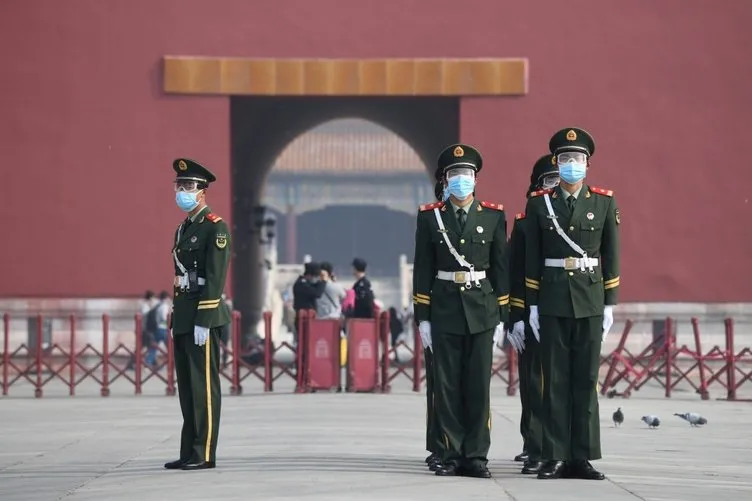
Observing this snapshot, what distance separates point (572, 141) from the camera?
930cm

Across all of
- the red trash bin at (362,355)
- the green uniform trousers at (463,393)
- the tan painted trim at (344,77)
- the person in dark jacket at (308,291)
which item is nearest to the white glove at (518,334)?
the green uniform trousers at (463,393)

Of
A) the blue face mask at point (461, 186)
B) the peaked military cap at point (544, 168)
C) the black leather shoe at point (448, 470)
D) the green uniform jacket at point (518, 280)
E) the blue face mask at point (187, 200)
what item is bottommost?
the black leather shoe at point (448, 470)

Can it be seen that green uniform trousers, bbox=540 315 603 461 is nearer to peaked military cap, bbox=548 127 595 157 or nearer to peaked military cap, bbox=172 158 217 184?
peaked military cap, bbox=548 127 595 157

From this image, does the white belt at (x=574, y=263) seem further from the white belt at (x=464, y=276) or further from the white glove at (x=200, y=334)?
the white glove at (x=200, y=334)

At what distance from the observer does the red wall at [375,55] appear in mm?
21516

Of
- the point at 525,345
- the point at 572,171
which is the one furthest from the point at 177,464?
the point at 572,171

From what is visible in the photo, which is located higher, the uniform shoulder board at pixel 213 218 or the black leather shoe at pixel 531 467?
the uniform shoulder board at pixel 213 218

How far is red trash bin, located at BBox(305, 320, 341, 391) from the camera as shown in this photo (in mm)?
17844

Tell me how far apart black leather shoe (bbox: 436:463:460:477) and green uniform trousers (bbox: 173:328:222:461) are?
53.7 inches

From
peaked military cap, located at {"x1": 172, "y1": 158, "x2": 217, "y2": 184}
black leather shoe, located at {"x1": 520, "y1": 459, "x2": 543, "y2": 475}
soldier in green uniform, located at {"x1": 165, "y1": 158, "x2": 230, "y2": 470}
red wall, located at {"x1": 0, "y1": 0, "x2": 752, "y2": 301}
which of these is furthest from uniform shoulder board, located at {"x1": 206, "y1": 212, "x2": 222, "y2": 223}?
red wall, located at {"x1": 0, "y1": 0, "x2": 752, "y2": 301}

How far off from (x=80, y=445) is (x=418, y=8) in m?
11.1

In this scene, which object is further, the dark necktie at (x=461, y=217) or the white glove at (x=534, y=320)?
the dark necktie at (x=461, y=217)

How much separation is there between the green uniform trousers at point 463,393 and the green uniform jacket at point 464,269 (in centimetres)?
11

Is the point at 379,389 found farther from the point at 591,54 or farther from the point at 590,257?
the point at 590,257
